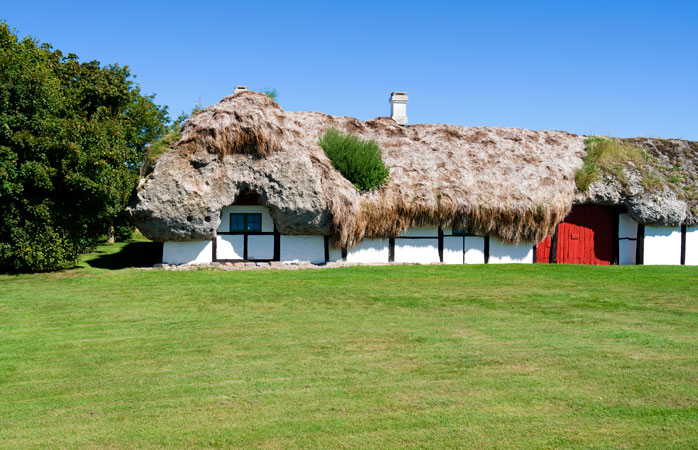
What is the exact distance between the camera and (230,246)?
57.3 feet

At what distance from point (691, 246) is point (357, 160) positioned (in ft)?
40.1

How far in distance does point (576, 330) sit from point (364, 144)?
11.1 m

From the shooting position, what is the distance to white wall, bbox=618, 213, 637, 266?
2000 cm

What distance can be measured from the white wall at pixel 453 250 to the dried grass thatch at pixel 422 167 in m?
0.63

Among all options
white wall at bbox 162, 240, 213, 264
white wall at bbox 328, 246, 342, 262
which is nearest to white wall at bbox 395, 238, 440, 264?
white wall at bbox 328, 246, 342, 262

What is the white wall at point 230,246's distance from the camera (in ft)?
57.0

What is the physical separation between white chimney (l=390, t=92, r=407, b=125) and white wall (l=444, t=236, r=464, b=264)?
229 inches

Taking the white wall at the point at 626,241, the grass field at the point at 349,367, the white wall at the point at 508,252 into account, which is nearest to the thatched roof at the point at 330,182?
the white wall at the point at 508,252

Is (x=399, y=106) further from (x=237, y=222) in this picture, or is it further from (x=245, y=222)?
(x=237, y=222)

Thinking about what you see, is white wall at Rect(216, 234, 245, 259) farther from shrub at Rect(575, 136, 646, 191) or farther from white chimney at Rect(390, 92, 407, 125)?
shrub at Rect(575, 136, 646, 191)

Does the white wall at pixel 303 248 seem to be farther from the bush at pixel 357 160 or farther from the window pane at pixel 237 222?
the bush at pixel 357 160

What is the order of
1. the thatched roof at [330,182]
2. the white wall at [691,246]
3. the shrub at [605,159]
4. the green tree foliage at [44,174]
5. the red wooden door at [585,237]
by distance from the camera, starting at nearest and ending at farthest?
the green tree foliage at [44,174]
the thatched roof at [330,182]
the shrub at [605,159]
the red wooden door at [585,237]
the white wall at [691,246]

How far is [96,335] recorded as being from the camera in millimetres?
8680

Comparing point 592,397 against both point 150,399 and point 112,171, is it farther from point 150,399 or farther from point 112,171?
point 112,171
